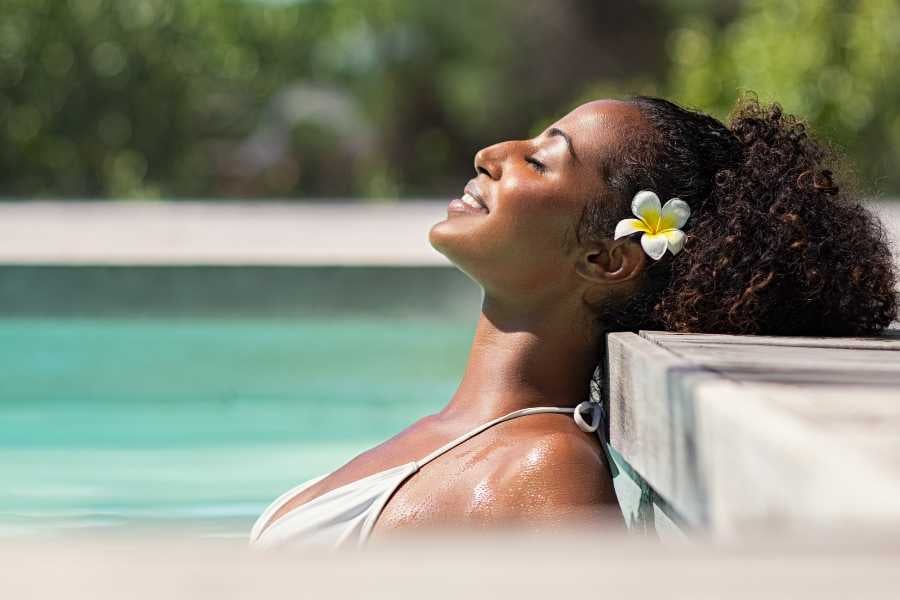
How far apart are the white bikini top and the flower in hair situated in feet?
1.06

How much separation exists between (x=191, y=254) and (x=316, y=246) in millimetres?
872

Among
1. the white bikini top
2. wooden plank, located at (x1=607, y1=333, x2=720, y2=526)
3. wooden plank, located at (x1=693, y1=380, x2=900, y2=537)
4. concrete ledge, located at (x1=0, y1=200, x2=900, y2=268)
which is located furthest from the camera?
concrete ledge, located at (x1=0, y1=200, x2=900, y2=268)

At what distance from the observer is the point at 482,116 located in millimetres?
17078

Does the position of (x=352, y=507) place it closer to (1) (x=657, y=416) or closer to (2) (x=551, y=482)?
(2) (x=551, y=482)

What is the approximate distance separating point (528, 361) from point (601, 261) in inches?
9.4

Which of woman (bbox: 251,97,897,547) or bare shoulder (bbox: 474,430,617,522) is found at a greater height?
woman (bbox: 251,97,897,547)

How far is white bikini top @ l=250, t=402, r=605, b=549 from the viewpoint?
2254mm

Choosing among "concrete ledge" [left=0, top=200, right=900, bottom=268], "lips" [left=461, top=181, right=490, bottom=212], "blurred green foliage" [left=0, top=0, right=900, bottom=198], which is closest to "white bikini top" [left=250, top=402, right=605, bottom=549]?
"lips" [left=461, top=181, right=490, bottom=212]

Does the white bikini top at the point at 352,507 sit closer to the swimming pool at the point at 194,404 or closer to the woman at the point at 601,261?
the woman at the point at 601,261

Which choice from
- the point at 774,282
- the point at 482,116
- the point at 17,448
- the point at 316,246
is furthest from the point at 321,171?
the point at 774,282

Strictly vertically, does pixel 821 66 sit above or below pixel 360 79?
below

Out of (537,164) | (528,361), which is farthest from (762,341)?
(537,164)

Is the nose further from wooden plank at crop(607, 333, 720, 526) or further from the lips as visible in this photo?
wooden plank at crop(607, 333, 720, 526)

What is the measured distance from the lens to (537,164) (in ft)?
8.00
